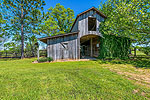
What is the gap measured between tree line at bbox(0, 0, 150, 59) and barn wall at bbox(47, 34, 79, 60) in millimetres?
4512

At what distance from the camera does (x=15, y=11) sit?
1243cm

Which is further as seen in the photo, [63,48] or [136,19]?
[63,48]

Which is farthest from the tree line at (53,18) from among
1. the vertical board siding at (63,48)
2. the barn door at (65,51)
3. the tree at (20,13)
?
the barn door at (65,51)

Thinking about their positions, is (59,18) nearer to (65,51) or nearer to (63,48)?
(63,48)

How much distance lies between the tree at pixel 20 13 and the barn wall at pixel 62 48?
843 centimetres

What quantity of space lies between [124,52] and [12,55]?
73.0 feet

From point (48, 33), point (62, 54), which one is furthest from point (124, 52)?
point (48, 33)

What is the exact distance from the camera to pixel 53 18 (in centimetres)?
2100

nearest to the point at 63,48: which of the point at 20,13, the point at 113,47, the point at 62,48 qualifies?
the point at 62,48

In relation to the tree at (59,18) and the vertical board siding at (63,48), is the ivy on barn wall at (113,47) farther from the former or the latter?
the tree at (59,18)


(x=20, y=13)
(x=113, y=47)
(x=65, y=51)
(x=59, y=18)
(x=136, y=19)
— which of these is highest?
(x=59, y=18)

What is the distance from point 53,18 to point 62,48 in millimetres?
17068

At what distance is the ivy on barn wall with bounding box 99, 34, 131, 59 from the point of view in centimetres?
902

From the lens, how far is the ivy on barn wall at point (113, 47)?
9.02 metres
